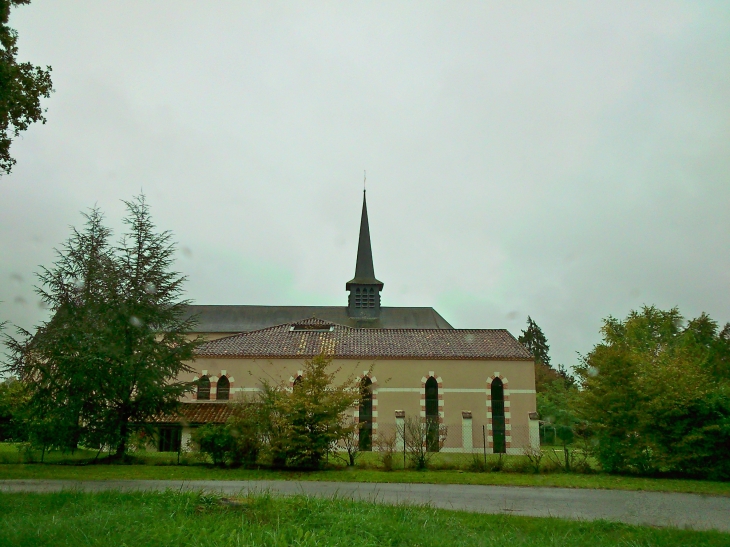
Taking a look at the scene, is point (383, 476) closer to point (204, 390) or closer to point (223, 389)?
point (223, 389)

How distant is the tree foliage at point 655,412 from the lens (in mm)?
17375

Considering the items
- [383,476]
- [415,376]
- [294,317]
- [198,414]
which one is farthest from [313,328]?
[383,476]

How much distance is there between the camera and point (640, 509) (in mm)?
11656

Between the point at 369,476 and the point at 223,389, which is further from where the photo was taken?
the point at 223,389

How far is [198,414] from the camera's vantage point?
24062 mm

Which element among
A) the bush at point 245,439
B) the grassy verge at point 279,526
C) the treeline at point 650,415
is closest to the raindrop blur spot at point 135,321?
the bush at point 245,439

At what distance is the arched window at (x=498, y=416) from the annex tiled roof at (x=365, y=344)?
64.0 inches

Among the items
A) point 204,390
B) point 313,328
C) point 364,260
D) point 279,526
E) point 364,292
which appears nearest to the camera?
point 279,526

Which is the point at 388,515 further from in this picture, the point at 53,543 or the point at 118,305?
the point at 118,305

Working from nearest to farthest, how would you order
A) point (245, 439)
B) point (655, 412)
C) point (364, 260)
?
point (655, 412)
point (245, 439)
point (364, 260)

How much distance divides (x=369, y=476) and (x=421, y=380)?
50.3 feet

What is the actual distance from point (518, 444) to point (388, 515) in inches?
936

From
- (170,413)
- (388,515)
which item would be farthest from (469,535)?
(170,413)

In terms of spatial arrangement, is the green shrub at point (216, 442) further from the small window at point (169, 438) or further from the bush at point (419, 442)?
the bush at point (419, 442)
